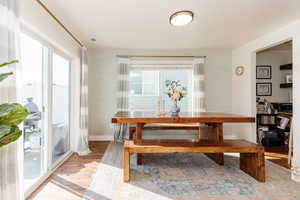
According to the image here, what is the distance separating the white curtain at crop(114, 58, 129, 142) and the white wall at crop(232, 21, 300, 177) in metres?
2.71

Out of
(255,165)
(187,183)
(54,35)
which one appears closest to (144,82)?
(54,35)

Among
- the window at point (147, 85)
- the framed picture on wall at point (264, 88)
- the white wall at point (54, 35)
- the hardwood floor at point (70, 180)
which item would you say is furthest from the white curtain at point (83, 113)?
the framed picture on wall at point (264, 88)

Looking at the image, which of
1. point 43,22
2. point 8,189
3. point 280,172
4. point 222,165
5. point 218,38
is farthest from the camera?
point 218,38

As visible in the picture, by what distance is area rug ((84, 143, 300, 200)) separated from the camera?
201 cm

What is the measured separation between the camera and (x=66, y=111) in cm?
347

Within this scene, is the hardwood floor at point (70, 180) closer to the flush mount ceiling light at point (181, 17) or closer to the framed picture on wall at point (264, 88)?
the flush mount ceiling light at point (181, 17)

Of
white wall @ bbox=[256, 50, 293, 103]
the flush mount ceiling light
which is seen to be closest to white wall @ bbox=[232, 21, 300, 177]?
white wall @ bbox=[256, 50, 293, 103]

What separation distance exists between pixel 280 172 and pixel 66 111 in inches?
146

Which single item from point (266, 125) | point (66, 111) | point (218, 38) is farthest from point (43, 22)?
point (266, 125)

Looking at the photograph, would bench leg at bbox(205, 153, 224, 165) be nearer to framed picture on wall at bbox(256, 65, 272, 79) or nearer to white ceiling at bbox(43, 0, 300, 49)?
white ceiling at bbox(43, 0, 300, 49)

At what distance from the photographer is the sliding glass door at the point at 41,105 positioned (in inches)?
86.5

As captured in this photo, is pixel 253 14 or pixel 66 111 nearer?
pixel 253 14

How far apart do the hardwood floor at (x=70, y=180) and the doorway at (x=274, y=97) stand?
3736 mm

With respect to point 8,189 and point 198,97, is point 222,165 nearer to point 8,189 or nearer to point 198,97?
point 198,97
